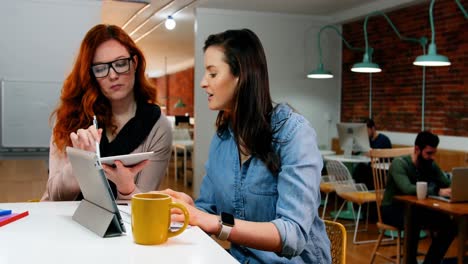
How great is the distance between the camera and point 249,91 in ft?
4.48

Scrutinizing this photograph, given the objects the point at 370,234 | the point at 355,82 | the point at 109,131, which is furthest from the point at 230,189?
the point at 355,82

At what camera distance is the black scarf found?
166 centimetres

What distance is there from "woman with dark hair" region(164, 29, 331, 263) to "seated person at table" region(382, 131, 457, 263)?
7.65 feet

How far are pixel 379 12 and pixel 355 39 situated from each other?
89 centimetres

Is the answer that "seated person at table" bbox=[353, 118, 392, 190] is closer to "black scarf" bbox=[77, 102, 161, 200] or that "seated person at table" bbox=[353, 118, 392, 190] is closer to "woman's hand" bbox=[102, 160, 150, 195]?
"black scarf" bbox=[77, 102, 161, 200]

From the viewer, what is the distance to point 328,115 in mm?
7711

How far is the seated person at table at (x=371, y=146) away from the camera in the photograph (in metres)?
6.04

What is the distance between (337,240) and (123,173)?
681mm

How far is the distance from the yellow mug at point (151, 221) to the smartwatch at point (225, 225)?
0.17m

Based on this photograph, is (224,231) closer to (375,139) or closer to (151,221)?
(151,221)

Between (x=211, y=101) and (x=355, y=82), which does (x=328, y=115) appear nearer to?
(x=355, y=82)

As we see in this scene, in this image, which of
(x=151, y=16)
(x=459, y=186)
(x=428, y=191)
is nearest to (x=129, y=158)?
(x=459, y=186)

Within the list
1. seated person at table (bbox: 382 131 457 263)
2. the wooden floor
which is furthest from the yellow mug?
seated person at table (bbox: 382 131 457 263)

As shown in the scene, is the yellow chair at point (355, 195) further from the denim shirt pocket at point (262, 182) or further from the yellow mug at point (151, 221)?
the yellow mug at point (151, 221)
